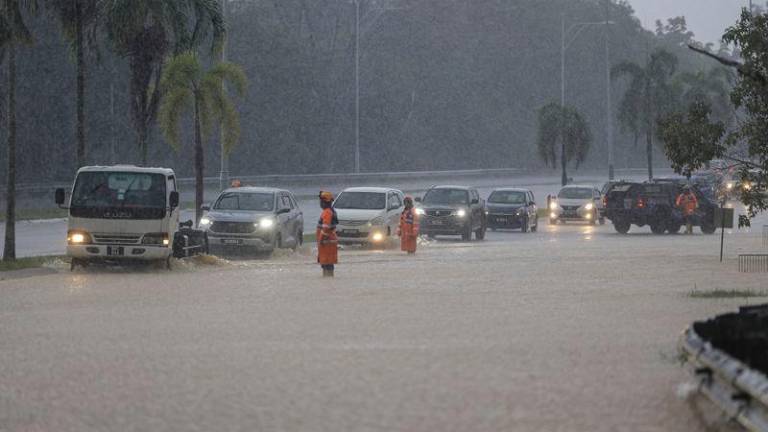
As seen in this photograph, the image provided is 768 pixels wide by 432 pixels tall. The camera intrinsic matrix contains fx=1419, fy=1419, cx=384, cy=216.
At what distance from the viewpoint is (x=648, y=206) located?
50188mm

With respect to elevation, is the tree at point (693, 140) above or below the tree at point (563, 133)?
below

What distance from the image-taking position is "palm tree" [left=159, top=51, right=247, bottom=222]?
43.4 meters

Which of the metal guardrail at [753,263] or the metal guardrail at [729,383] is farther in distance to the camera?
the metal guardrail at [753,263]

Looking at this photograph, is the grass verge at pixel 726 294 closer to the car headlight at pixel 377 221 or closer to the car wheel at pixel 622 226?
the car headlight at pixel 377 221

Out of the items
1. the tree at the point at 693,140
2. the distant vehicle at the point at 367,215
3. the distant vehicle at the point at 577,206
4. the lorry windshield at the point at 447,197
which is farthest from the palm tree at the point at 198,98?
the distant vehicle at the point at 577,206

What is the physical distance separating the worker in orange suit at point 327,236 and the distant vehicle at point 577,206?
32606 mm

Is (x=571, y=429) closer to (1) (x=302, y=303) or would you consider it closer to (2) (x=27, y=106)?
(1) (x=302, y=303)

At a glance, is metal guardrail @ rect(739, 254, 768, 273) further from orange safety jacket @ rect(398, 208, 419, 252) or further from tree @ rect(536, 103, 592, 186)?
tree @ rect(536, 103, 592, 186)

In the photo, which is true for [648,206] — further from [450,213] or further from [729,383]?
[729,383]

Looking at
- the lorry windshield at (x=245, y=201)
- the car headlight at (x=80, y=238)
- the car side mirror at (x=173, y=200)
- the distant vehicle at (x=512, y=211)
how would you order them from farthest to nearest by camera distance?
the distant vehicle at (x=512, y=211)
the lorry windshield at (x=245, y=201)
the car side mirror at (x=173, y=200)
the car headlight at (x=80, y=238)

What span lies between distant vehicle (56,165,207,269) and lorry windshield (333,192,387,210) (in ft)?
38.7

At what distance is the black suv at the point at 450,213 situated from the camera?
45.0 m

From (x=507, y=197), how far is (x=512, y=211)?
1.92m

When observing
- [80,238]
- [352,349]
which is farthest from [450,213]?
[352,349]
